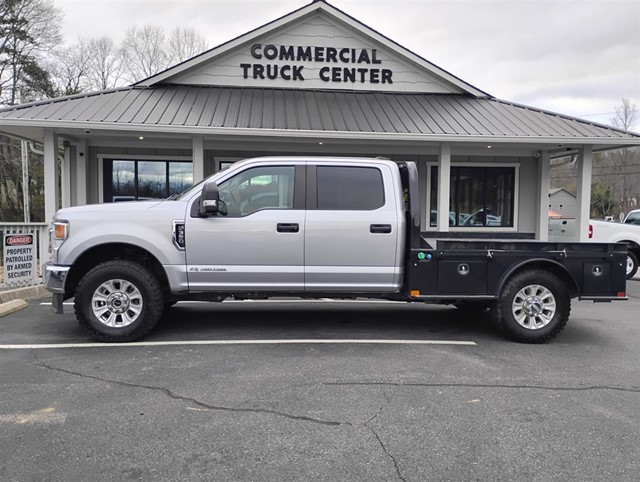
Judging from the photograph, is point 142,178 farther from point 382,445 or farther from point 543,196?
point 382,445

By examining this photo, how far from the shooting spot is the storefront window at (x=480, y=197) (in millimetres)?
14445

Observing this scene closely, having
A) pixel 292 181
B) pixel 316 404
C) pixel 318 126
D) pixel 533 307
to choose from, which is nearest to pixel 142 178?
pixel 318 126

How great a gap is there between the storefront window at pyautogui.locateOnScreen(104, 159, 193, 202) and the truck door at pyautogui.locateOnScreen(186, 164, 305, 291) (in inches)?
323

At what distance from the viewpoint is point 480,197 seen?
47.5ft

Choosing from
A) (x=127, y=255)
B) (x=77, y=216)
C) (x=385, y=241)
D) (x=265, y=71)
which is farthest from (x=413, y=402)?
(x=265, y=71)

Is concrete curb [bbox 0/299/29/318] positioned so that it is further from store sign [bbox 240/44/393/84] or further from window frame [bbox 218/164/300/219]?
store sign [bbox 240/44/393/84]

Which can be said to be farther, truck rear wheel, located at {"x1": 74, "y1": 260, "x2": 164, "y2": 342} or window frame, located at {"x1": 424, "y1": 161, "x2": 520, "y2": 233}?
window frame, located at {"x1": 424, "y1": 161, "x2": 520, "y2": 233}

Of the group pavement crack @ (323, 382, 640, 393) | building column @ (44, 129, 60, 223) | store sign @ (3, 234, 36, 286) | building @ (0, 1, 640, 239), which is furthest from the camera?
building @ (0, 1, 640, 239)

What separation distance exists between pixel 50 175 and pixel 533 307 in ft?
32.5

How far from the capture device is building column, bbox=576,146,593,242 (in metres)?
12.2

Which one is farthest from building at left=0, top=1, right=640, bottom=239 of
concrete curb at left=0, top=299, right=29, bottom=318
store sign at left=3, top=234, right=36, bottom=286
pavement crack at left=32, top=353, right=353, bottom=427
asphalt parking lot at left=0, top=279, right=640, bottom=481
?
pavement crack at left=32, top=353, right=353, bottom=427

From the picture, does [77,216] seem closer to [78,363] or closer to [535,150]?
[78,363]

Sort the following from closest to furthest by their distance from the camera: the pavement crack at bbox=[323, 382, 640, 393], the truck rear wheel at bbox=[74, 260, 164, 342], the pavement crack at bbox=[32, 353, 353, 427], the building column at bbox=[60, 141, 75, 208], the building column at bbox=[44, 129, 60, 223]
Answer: the pavement crack at bbox=[32, 353, 353, 427]
the pavement crack at bbox=[323, 382, 640, 393]
the truck rear wheel at bbox=[74, 260, 164, 342]
the building column at bbox=[44, 129, 60, 223]
the building column at bbox=[60, 141, 75, 208]

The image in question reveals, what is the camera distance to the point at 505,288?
5934 millimetres
